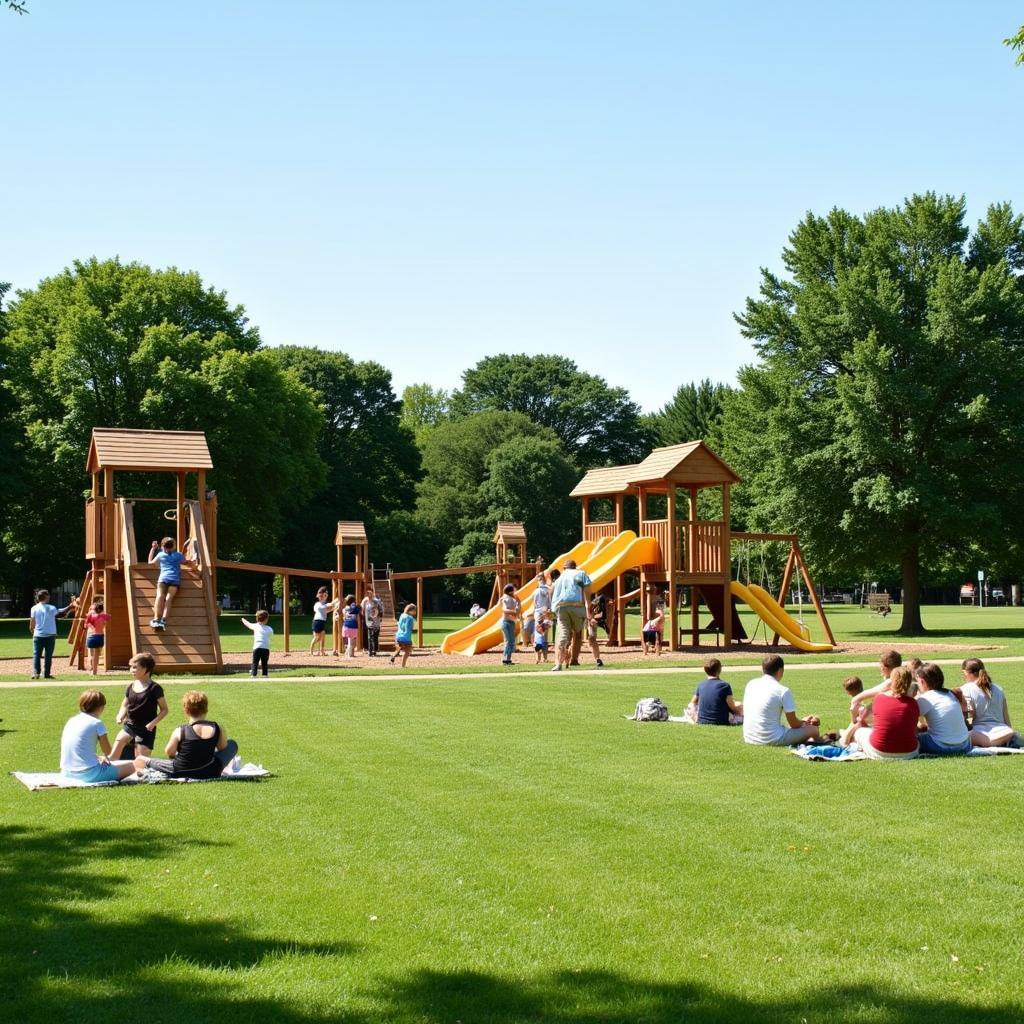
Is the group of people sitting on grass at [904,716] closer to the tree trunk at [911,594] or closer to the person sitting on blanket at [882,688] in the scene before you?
the person sitting on blanket at [882,688]

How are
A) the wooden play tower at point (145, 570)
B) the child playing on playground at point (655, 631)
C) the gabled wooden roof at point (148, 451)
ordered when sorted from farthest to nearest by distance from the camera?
1. the child playing on playground at point (655, 631)
2. the gabled wooden roof at point (148, 451)
3. the wooden play tower at point (145, 570)

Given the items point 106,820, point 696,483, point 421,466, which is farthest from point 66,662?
point 421,466

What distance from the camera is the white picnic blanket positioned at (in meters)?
11.0

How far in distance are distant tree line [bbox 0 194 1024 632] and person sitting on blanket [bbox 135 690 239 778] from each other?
33.1m

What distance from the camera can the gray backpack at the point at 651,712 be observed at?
15.6 meters

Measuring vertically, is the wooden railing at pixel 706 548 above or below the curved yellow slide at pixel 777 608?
above

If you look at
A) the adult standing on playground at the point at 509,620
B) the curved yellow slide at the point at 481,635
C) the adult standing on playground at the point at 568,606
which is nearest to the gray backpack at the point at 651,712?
the adult standing on playground at the point at 568,606

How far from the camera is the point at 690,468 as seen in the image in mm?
34719

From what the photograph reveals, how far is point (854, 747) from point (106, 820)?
7051 millimetres

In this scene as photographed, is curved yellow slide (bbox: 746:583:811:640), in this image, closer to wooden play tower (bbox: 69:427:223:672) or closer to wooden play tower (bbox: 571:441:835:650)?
wooden play tower (bbox: 571:441:835:650)

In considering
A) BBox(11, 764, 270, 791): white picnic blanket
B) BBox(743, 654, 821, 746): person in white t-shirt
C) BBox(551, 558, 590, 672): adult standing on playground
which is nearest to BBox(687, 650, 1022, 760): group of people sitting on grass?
BBox(743, 654, 821, 746): person in white t-shirt

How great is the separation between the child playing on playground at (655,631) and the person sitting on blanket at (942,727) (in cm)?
1951

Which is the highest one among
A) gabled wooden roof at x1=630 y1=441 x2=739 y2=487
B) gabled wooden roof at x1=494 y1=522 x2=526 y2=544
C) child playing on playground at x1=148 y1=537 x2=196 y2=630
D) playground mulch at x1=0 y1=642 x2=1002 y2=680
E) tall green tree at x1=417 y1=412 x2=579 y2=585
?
tall green tree at x1=417 y1=412 x2=579 y2=585

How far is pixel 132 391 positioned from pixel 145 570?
86.3ft
